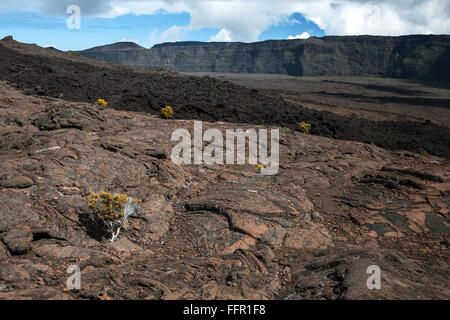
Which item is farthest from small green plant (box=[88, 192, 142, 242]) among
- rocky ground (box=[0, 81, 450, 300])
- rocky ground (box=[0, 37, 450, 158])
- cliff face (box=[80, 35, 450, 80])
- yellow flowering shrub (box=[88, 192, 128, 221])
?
cliff face (box=[80, 35, 450, 80])

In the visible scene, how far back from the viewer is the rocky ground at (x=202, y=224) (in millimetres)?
5426

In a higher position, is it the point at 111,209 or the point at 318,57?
the point at 318,57

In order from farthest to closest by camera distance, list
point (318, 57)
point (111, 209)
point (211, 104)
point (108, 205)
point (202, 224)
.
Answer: point (318, 57) < point (211, 104) < point (202, 224) < point (108, 205) < point (111, 209)

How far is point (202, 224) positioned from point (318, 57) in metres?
149

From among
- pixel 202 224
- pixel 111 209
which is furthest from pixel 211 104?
pixel 111 209

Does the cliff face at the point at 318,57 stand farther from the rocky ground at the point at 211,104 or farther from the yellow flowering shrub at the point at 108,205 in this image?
the yellow flowering shrub at the point at 108,205

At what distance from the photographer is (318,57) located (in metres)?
143

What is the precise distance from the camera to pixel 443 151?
18.7 metres

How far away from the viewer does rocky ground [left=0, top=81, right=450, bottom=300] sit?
5.43m

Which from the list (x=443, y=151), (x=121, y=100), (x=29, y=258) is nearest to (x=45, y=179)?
(x=29, y=258)

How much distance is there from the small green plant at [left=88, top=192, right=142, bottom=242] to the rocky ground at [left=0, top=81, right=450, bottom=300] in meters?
0.30

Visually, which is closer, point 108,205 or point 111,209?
point 111,209

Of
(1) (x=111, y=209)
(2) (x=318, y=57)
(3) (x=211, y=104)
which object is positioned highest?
(2) (x=318, y=57)

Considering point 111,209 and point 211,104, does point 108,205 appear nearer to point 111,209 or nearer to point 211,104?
point 111,209
